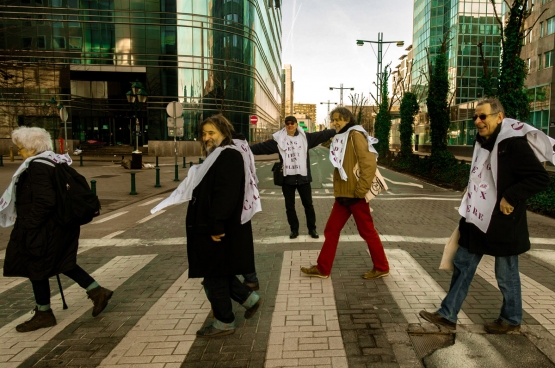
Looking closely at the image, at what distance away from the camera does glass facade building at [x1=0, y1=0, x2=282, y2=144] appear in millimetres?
39906

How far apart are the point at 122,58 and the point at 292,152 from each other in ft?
126

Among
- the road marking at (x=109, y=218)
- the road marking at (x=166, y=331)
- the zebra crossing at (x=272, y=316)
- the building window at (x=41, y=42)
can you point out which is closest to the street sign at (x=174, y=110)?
the road marking at (x=109, y=218)

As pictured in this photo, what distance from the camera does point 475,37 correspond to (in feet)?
187

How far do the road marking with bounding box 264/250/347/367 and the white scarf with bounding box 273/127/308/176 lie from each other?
6.56 ft

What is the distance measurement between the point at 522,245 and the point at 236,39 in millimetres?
43446

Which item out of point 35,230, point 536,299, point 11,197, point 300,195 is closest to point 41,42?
point 300,195

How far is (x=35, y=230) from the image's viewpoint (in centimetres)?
355

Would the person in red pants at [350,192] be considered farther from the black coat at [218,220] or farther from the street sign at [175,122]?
the street sign at [175,122]

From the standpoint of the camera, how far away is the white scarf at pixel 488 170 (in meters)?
3.15

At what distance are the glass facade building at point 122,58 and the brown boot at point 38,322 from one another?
36133 mm

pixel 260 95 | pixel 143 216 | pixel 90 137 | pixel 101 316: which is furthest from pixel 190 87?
pixel 101 316

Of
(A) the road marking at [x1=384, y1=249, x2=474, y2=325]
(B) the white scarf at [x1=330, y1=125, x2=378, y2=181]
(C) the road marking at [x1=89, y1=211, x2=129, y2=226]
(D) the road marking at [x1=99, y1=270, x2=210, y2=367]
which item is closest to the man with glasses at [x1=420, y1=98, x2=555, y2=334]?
(A) the road marking at [x1=384, y1=249, x2=474, y2=325]

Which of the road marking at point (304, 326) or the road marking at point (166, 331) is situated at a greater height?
the road marking at point (304, 326)

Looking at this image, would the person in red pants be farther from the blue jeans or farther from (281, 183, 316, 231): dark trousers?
(281, 183, 316, 231): dark trousers
